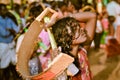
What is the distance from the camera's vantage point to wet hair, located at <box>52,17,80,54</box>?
3158mm

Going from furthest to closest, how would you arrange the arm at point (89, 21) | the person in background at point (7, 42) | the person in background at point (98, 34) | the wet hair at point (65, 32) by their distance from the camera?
1. the person in background at point (98, 34)
2. the person in background at point (7, 42)
3. the arm at point (89, 21)
4. the wet hair at point (65, 32)

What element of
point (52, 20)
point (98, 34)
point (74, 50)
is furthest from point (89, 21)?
point (98, 34)

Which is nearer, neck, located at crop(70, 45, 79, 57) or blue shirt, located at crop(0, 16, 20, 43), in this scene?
neck, located at crop(70, 45, 79, 57)

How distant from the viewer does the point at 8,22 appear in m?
7.59

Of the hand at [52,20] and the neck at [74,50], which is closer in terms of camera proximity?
the hand at [52,20]

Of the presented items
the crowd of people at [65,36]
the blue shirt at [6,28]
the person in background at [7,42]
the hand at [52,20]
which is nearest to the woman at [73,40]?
the crowd of people at [65,36]

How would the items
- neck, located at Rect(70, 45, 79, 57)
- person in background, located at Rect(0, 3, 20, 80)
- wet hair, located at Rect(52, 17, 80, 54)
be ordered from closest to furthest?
1. wet hair, located at Rect(52, 17, 80, 54)
2. neck, located at Rect(70, 45, 79, 57)
3. person in background, located at Rect(0, 3, 20, 80)

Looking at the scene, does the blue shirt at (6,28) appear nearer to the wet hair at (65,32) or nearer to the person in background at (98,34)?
the person in background at (98,34)

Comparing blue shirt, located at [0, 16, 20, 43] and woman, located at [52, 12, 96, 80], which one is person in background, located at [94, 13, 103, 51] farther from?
woman, located at [52, 12, 96, 80]

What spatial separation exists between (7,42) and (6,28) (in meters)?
0.26

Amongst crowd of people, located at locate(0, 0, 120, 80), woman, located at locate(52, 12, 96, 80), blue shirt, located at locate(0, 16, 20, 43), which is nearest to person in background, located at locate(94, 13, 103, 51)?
crowd of people, located at locate(0, 0, 120, 80)

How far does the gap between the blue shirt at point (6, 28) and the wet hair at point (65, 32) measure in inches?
171

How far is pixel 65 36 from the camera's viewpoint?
3.17 metres

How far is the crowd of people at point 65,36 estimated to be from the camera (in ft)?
10.5
